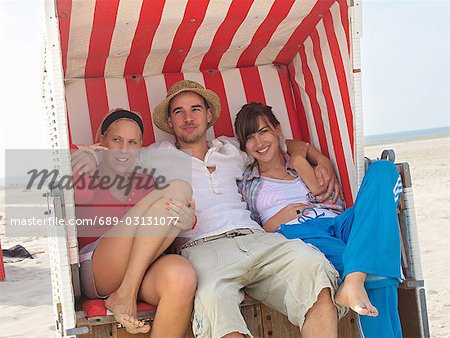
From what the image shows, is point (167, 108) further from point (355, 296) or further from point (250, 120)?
point (355, 296)

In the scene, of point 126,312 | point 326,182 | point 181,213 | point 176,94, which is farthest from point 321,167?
point 126,312

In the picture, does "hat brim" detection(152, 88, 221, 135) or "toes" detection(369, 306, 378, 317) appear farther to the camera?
"hat brim" detection(152, 88, 221, 135)

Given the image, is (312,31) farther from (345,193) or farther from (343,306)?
(343,306)

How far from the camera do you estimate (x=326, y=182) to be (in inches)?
158

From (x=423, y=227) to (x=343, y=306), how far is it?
546 centimetres

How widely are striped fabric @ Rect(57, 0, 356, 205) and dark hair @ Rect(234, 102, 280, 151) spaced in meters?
A: 0.41

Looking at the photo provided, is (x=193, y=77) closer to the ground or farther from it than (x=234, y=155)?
farther from it

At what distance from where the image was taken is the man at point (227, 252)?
2.95 meters

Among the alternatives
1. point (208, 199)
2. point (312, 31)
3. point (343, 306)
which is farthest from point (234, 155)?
point (343, 306)

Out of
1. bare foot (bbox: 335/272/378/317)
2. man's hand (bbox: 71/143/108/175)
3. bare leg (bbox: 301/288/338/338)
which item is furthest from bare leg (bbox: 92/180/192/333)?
bare foot (bbox: 335/272/378/317)

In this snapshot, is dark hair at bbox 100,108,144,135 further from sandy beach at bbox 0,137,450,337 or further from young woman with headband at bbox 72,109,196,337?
sandy beach at bbox 0,137,450,337

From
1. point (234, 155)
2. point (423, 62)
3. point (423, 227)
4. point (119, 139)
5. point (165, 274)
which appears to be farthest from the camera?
point (423, 62)

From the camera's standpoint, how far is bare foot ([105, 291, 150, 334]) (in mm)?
2975

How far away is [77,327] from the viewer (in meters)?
3.00
